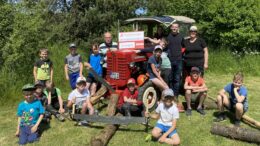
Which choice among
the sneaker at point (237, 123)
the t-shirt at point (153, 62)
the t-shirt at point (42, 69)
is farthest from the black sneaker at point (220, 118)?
the t-shirt at point (42, 69)

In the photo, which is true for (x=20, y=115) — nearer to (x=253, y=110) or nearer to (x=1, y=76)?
(x=1, y=76)

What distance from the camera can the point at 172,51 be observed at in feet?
27.4

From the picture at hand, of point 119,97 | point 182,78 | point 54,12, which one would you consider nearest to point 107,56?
point 119,97

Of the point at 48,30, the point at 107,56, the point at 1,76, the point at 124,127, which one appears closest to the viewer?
the point at 124,127

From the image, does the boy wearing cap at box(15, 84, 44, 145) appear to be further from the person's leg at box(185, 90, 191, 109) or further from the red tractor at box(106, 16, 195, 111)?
the person's leg at box(185, 90, 191, 109)

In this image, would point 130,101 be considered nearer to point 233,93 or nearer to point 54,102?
point 54,102

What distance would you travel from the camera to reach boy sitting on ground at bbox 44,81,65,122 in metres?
→ 7.91

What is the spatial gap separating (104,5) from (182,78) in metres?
9.40

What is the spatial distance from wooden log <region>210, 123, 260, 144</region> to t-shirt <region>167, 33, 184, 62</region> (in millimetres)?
2030

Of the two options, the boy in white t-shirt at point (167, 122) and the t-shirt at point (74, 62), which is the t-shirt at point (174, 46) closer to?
the boy in white t-shirt at point (167, 122)

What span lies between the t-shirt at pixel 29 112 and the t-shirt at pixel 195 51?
11.6 feet

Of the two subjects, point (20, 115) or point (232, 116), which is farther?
point (232, 116)

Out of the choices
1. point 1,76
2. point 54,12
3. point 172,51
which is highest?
point 54,12

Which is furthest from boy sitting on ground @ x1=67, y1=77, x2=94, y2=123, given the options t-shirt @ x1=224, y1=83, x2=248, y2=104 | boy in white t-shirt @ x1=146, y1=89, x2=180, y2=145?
t-shirt @ x1=224, y1=83, x2=248, y2=104
